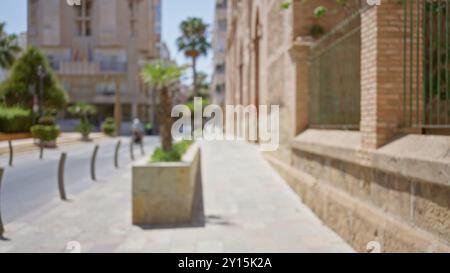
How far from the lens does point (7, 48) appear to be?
677cm

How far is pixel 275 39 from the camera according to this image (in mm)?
15617

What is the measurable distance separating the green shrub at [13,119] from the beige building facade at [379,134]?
486 cm

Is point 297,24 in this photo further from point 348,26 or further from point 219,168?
point 219,168

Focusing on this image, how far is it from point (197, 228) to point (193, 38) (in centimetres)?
5143

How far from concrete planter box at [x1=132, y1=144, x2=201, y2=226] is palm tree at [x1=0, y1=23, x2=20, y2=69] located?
2.59 metres

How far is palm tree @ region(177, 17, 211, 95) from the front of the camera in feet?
181

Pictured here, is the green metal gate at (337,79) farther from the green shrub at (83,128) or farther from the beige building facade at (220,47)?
the beige building facade at (220,47)

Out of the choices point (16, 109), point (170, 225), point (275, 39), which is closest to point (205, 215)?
point (170, 225)

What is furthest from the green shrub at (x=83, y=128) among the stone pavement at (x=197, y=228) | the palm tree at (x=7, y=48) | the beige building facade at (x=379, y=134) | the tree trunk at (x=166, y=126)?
the palm tree at (x=7, y=48)

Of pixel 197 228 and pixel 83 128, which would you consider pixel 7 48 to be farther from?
pixel 83 128

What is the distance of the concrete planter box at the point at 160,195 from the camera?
23.7 feet

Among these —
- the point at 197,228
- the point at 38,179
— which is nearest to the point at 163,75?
the point at 38,179

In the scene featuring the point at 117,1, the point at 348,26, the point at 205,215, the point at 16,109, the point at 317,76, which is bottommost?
the point at 205,215

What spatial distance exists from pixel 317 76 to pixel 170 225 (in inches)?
192
